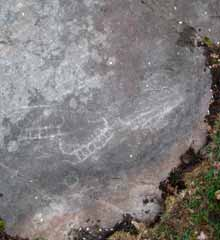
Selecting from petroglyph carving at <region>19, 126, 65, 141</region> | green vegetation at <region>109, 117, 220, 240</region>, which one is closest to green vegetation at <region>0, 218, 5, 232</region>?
petroglyph carving at <region>19, 126, 65, 141</region>

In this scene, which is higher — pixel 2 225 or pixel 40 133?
pixel 40 133

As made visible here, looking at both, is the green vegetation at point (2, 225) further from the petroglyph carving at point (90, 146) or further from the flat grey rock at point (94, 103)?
the petroglyph carving at point (90, 146)

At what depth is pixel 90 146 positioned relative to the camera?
332cm

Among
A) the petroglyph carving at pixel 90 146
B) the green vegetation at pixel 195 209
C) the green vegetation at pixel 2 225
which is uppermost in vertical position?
the petroglyph carving at pixel 90 146

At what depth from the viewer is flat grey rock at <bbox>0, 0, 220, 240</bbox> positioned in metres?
3.30

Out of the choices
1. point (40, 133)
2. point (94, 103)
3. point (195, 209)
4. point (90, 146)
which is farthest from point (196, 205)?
point (40, 133)

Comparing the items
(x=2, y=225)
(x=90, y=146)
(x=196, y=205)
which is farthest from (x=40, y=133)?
(x=196, y=205)

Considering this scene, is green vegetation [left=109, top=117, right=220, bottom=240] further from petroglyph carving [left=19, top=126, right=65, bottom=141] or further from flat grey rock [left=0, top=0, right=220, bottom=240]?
petroglyph carving [left=19, top=126, right=65, bottom=141]

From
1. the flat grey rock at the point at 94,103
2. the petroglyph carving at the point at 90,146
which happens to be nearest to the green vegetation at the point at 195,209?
the flat grey rock at the point at 94,103

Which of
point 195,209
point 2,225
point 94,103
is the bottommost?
point 2,225

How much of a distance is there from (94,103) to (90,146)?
0.32 metres

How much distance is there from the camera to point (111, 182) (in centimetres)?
331

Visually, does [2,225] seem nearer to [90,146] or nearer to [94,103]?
[90,146]

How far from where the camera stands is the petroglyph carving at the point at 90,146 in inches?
130
